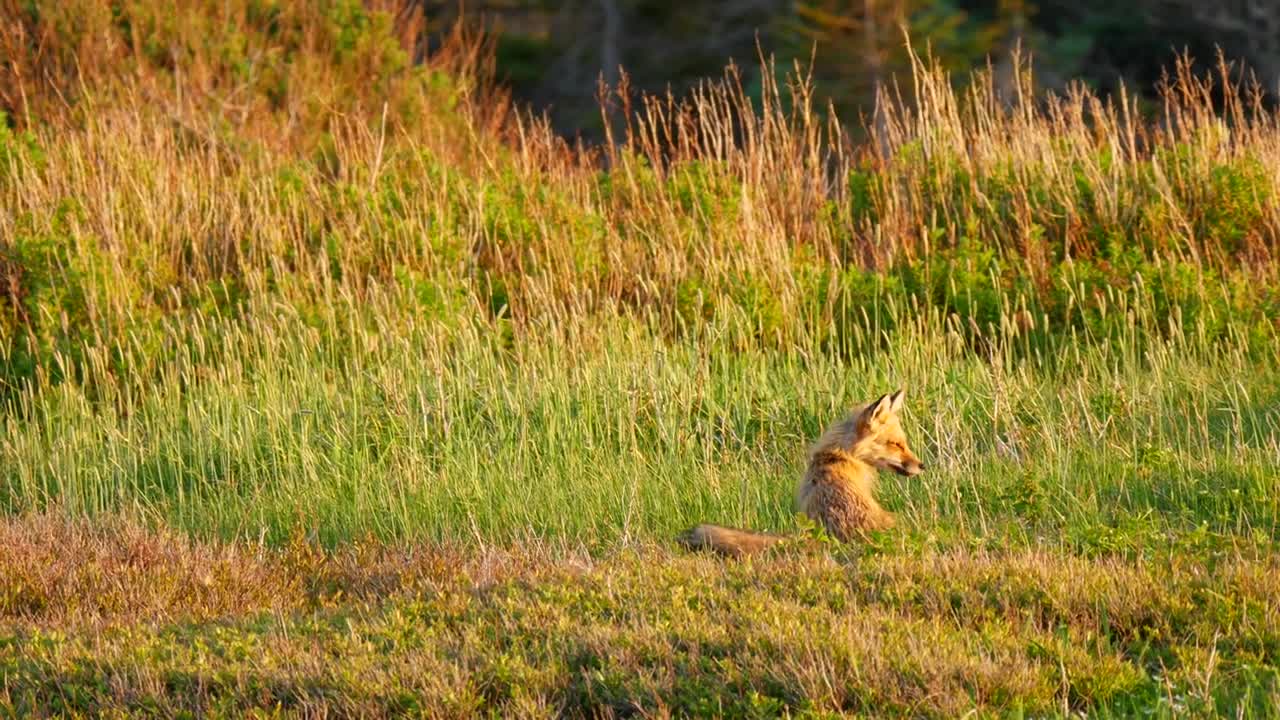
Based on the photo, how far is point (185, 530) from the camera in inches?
306

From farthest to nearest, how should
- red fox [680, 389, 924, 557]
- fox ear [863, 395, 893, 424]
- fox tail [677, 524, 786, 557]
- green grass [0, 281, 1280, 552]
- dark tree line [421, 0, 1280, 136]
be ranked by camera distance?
1. dark tree line [421, 0, 1280, 136]
2. green grass [0, 281, 1280, 552]
3. fox ear [863, 395, 893, 424]
4. red fox [680, 389, 924, 557]
5. fox tail [677, 524, 786, 557]

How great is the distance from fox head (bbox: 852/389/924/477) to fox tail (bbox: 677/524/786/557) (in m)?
0.56

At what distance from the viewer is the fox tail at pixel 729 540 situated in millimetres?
6496

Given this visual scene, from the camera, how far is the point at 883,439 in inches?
275

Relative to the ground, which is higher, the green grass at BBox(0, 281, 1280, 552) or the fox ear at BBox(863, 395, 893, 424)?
the fox ear at BBox(863, 395, 893, 424)

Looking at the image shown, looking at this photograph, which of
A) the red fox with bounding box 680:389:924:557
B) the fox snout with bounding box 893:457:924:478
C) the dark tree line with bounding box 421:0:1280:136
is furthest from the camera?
the dark tree line with bounding box 421:0:1280:136

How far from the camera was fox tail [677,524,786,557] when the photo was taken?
6.50 meters

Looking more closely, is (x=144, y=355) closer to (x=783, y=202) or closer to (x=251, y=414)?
(x=251, y=414)

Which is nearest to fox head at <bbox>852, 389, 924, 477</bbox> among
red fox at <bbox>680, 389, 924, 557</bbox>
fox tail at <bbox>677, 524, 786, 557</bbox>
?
red fox at <bbox>680, 389, 924, 557</bbox>

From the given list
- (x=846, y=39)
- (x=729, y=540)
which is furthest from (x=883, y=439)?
(x=846, y=39)

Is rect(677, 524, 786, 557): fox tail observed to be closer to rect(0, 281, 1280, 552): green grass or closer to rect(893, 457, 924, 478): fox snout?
rect(0, 281, 1280, 552): green grass

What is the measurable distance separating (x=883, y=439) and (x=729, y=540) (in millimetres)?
886

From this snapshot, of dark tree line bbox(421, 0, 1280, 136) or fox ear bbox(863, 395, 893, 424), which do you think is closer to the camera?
fox ear bbox(863, 395, 893, 424)

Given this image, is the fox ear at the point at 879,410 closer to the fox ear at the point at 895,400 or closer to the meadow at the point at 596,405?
the fox ear at the point at 895,400
